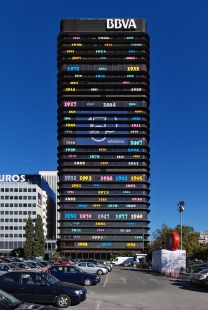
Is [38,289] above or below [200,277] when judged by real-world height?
above

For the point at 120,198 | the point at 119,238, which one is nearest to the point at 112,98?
the point at 120,198

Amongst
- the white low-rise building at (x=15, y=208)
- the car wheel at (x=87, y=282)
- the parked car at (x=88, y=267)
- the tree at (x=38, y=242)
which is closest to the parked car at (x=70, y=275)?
the car wheel at (x=87, y=282)

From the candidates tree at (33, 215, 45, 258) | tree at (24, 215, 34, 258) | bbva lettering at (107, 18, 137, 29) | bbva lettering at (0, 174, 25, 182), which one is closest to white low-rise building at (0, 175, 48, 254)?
bbva lettering at (0, 174, 25, 182)

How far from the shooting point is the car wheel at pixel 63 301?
18.1 metres

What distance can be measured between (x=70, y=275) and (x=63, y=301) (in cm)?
853

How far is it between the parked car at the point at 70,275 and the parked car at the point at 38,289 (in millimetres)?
7732

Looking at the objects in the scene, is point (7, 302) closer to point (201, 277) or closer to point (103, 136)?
point (201, 277)

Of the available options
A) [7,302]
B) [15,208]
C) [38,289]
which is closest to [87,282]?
[38,289]

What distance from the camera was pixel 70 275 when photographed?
87.2 ft

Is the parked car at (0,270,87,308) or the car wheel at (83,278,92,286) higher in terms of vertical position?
the parked car at (0,270,87,308)

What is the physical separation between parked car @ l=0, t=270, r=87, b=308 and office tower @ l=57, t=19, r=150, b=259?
124235mm

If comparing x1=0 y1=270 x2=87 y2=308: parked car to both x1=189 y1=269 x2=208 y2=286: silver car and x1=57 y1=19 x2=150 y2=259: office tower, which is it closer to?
x1=189 y1=269 x2=208 y2=286: silver car

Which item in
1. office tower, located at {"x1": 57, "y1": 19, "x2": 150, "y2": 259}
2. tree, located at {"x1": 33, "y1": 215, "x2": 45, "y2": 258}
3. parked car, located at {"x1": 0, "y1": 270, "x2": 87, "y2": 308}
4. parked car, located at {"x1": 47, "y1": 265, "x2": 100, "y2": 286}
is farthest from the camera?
office tower, located at {"x1": 57, "y1": 19, "x2": 150, "y2": 259}

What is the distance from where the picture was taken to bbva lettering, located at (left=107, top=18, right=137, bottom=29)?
514 ft
